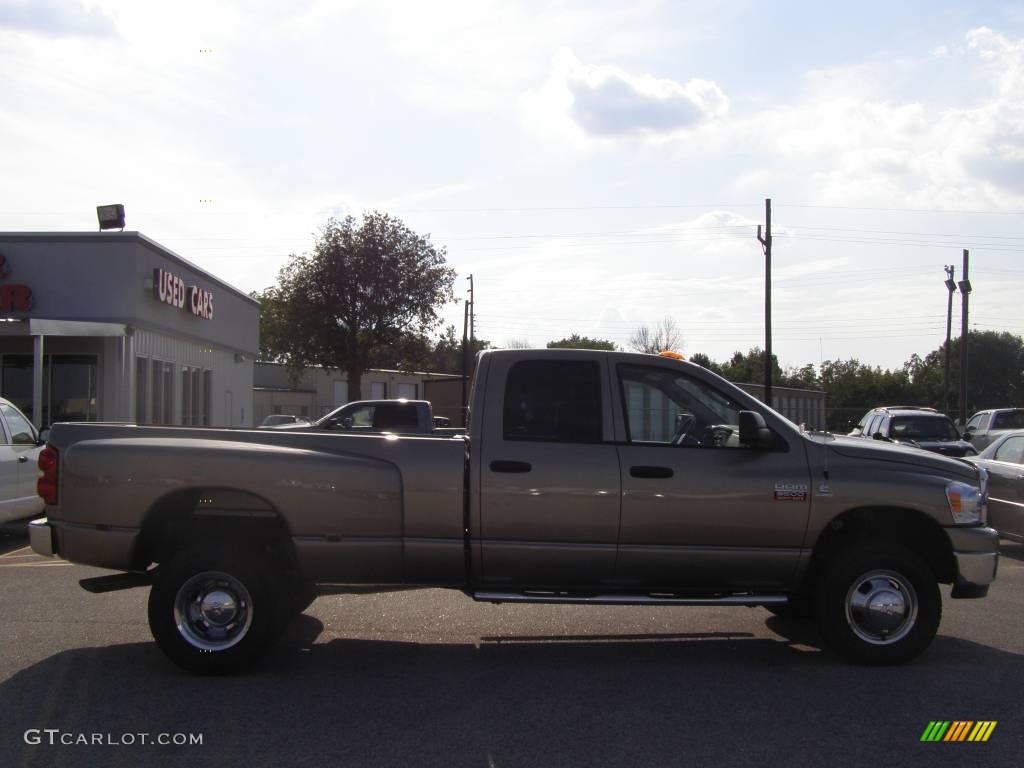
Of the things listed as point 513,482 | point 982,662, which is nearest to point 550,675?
point 513,482

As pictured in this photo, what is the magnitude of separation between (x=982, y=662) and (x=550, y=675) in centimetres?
303

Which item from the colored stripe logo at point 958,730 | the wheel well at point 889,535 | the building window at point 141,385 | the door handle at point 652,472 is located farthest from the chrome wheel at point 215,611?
the building window at point 141,385

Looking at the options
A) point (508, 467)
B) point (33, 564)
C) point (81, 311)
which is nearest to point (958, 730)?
point (508, 467)

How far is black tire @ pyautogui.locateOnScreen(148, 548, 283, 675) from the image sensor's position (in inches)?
244

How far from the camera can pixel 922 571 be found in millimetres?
6535

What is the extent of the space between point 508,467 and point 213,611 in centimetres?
210

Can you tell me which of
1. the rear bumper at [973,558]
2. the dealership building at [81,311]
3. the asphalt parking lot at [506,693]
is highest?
the dealership building at [81,311]

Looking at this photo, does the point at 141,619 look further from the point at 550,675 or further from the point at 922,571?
the point at 922,571

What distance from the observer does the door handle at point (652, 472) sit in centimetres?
644

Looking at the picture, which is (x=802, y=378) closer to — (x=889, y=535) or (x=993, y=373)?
(x=993, y=373)

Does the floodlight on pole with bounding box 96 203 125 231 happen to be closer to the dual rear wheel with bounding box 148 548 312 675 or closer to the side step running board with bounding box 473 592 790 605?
the dual rear wheel with bounding box 148 548 312 675

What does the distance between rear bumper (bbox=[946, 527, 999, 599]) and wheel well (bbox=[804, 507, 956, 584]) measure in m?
0.06

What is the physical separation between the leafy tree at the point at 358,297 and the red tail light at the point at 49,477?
3147 cm

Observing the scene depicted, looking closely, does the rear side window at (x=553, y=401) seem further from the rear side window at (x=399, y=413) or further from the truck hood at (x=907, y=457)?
the rear side window at (x=399, y=413)
